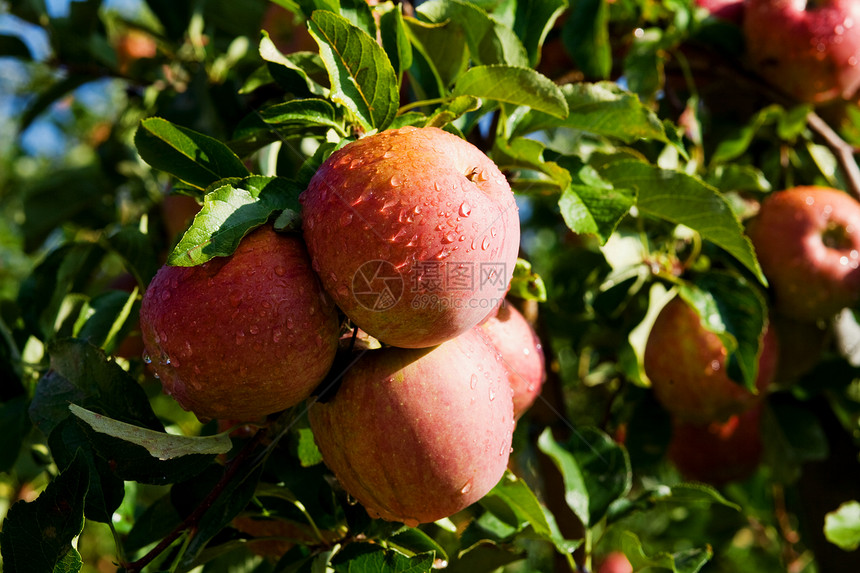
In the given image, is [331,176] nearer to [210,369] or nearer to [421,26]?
[210,369]

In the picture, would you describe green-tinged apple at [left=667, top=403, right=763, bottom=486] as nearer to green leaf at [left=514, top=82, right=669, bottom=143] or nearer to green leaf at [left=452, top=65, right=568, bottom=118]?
green leaf at [left=514, top=82, right=669, bottom=143]

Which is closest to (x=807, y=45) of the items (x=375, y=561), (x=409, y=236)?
(x=409, y=236)

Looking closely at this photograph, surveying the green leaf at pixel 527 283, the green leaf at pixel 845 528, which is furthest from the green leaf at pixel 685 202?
the green leaf at pixel 845 528

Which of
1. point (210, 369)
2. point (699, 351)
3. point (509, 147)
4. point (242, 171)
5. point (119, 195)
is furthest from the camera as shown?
point (119, 195)

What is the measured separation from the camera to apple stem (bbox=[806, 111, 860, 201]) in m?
1.52

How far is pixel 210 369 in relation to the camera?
0.70 m

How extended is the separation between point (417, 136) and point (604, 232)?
0.25 meters

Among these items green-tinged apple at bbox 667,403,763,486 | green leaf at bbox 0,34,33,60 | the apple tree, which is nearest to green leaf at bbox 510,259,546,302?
the apple tree

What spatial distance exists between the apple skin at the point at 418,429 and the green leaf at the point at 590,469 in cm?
34

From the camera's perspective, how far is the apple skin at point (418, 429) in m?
0.73

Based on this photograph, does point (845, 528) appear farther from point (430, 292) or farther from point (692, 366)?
point (430, 292)

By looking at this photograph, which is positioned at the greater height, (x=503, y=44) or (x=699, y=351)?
(x=503, y=44)

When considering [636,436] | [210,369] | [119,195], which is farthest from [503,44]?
[119,195]

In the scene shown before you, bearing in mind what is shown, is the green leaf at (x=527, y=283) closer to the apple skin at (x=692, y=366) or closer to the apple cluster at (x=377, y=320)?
the apple cluster at (x=377, y=320)
